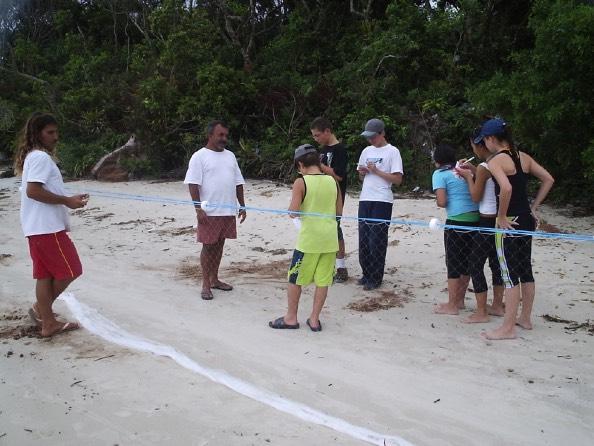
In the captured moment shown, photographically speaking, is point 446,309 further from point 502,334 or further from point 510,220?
point 510,220

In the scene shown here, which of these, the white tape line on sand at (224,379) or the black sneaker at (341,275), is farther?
the black sneaker at (341,275)

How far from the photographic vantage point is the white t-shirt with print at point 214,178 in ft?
15.5

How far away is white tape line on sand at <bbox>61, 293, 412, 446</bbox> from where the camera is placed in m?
2.62

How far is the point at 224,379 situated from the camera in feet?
10.4

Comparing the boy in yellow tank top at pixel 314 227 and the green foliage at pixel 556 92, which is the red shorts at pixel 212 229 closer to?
the boy in yellow tank top at pixel 314 227

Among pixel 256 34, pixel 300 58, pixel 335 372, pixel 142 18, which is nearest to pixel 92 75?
pixel 142 18

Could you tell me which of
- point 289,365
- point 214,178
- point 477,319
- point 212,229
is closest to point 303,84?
point 214,178

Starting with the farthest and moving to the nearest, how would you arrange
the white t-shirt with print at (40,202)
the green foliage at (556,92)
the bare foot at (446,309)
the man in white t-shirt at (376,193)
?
1. the green foliage at (556,92)
2. the man in white t-shirt at (376,193)
3. the bare foot at (446,309)
4. the white t-shirt with print at (40,202)

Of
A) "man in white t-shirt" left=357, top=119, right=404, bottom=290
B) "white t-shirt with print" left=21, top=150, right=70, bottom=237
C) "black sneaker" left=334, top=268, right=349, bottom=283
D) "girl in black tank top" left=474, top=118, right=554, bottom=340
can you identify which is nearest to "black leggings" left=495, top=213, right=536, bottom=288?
"girl in black tank top" left=474, top=118, right=554, bottom=340

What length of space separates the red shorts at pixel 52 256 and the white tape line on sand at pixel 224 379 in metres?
0.56

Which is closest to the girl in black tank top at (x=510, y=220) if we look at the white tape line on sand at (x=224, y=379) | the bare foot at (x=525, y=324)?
the bare foot at (x=525, y=324)

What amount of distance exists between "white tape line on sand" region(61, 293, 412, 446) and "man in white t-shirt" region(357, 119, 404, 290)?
7.31ft

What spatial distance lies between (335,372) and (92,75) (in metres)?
16.8

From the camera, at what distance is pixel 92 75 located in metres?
17.3
